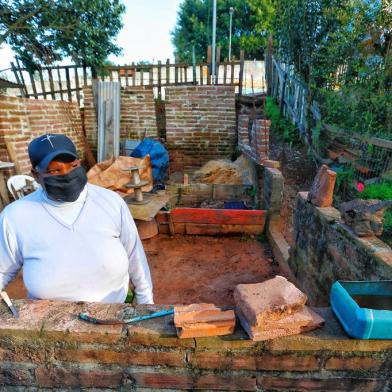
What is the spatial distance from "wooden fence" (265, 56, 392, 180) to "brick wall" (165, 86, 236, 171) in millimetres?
1705

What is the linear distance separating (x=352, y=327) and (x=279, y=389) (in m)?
0.36

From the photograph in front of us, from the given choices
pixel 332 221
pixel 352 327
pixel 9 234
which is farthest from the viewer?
pixel 332 221

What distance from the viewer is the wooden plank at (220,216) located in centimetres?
432

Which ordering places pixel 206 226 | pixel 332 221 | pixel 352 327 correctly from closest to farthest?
pixel 352 327, pixel 332 221, pixel 206 226

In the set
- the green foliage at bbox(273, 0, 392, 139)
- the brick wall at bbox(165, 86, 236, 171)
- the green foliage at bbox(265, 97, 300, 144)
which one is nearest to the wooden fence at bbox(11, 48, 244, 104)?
the brick wall at bbox(165, 86, 236, 171)

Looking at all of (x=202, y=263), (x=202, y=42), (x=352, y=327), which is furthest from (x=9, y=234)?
(x=202, y=42)

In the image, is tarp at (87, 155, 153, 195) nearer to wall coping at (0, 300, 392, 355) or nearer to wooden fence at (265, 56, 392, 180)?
wooden fence at (265, 56, 392, 180)

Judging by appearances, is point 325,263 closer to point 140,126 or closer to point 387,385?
point 387,385

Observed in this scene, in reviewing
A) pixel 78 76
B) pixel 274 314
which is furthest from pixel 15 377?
pixel 78 76

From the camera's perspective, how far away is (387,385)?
3.40 ft

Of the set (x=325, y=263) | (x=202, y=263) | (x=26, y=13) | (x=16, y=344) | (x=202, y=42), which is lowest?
(x=202, y=263)

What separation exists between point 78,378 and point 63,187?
845 mm

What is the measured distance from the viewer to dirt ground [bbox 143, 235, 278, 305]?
3.26 metres

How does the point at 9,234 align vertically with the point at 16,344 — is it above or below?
above
